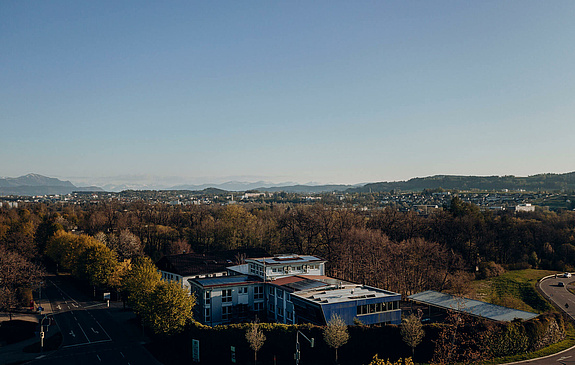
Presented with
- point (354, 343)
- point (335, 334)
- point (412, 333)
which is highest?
point (335, 334)

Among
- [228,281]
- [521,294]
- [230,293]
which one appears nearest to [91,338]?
[230,293]

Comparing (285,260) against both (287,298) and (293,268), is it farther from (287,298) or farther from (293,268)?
(287,298)

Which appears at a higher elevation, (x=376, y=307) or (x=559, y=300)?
(x=376, y=307)

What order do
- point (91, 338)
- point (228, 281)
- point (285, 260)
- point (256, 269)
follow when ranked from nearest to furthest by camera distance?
1. point (91, 338)
2. point (228, 281)
3. point (256, 269)
4. point (285, 260)

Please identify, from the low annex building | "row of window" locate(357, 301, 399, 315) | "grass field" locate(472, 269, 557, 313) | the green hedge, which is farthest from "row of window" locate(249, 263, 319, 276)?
"grass field" locate(472, 269, 557, 313)

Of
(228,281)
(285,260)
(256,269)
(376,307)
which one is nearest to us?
(376,307)

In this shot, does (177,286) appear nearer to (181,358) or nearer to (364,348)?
(181,358)
